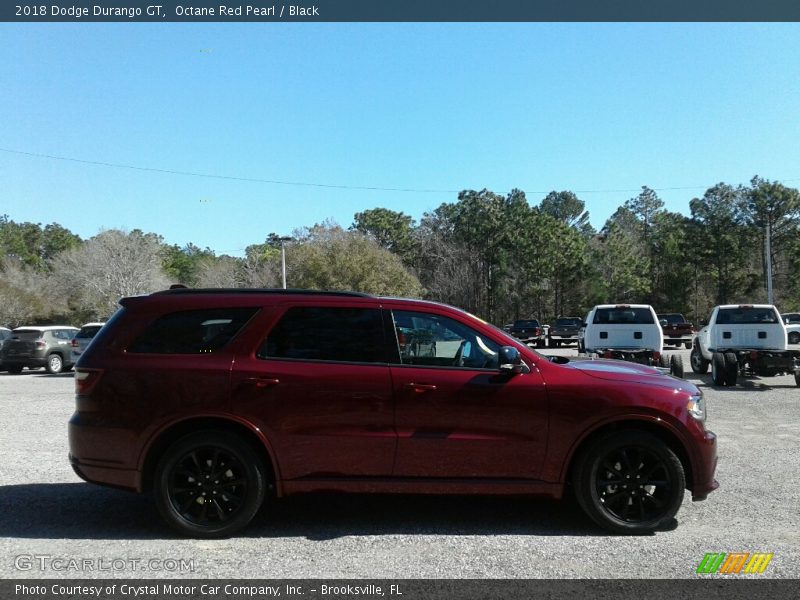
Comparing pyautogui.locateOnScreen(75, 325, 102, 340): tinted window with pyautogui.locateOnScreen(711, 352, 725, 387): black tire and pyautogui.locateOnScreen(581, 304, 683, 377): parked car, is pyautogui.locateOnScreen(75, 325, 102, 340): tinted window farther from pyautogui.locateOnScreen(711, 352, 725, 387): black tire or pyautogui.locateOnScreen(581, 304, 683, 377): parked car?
pyautogui.locateOnScreen(711, 352, 725, 387): black tire

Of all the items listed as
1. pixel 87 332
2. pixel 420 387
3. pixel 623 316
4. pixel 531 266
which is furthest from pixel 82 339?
pixel 531 266

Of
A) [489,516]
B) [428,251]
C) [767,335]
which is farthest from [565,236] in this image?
[489,516]

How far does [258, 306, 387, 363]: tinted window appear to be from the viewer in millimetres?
5223

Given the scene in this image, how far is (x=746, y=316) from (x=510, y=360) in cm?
1292

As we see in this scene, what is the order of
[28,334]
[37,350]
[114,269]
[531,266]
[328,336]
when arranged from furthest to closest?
[531,266] < [114,269] < [28,334] < [37,350] < [328,336]

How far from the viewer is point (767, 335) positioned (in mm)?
15289

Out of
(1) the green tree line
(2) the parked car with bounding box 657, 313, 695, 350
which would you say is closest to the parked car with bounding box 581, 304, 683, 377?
(2) the parked car with bounding box 657, 313, 695, 350

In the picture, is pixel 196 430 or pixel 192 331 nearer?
pixel 196 430

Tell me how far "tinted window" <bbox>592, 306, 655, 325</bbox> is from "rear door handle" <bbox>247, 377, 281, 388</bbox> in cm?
1200

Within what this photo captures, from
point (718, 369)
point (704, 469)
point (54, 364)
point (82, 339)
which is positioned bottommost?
point (54, 364)

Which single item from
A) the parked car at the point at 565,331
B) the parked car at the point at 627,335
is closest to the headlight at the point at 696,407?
the parked car at the point at 627,335

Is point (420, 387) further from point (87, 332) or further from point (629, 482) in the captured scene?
point (87, 332)

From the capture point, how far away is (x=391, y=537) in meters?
5.05

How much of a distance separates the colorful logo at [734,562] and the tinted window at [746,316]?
12.3 metres
